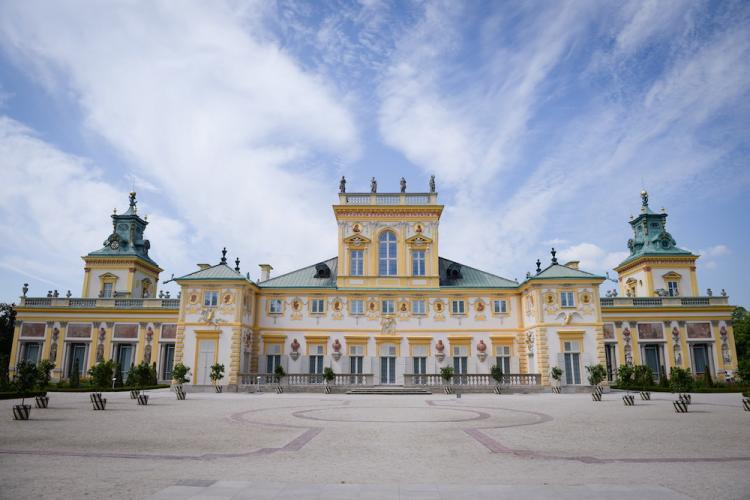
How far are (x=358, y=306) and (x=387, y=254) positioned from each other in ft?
16.7

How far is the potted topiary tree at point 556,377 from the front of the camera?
Answer: 1400 inches

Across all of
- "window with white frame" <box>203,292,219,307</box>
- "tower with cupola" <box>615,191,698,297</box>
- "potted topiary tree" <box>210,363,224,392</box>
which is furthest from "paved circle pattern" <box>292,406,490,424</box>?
"tower with cupola" <box>615,191,698,297</box>

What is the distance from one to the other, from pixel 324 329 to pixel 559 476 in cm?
3306

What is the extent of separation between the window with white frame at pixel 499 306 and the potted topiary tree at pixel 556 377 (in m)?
6.13

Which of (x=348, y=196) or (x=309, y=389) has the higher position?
(x=348, y=196)

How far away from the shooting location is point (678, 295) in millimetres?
50812

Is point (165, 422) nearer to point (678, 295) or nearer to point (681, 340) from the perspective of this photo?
point (681, 340)

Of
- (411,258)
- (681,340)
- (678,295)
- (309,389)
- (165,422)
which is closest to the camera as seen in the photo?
(165,422)

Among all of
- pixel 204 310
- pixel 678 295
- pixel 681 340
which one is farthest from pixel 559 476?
pixel 678 295

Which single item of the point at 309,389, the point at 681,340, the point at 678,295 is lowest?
the point at 309,389

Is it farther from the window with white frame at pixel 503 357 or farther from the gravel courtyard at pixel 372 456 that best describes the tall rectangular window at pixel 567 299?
the gravel courtyard at pixel 372 456

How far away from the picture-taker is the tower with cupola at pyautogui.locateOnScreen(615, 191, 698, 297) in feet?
169

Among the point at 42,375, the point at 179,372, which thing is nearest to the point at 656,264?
the point at 179,372

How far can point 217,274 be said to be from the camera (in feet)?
130
